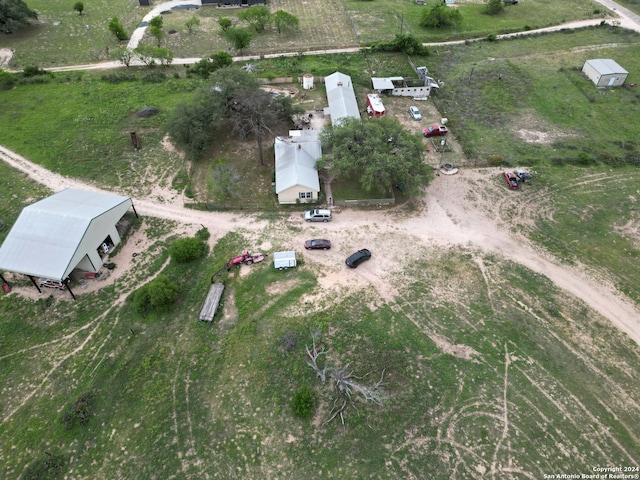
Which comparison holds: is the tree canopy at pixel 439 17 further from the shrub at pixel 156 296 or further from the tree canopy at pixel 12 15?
the tree canopy at pixel 12 15

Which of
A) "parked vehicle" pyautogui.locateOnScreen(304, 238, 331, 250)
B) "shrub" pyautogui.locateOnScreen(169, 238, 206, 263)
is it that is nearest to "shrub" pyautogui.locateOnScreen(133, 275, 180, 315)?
"shrub" pyautogui.locateOnScreen(169, 238, 206, 263)

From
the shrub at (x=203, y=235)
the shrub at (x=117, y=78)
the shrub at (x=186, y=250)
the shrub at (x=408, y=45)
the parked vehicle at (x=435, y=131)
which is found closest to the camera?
the shrub at (x=186, y=250)

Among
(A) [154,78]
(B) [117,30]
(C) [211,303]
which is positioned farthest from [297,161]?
(B) [117,30]

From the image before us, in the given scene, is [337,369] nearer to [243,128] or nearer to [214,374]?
[214,374]

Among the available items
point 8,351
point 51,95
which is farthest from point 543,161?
point 51,95

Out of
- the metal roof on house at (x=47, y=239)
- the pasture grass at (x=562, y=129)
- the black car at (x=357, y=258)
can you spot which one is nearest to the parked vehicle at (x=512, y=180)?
the pasture grass at (x=562, y=129)

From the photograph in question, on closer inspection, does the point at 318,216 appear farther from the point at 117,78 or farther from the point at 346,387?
the point at 117,78

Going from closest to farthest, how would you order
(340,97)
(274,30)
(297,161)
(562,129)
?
(297,161), (562,129), (340,97), (274,30)
